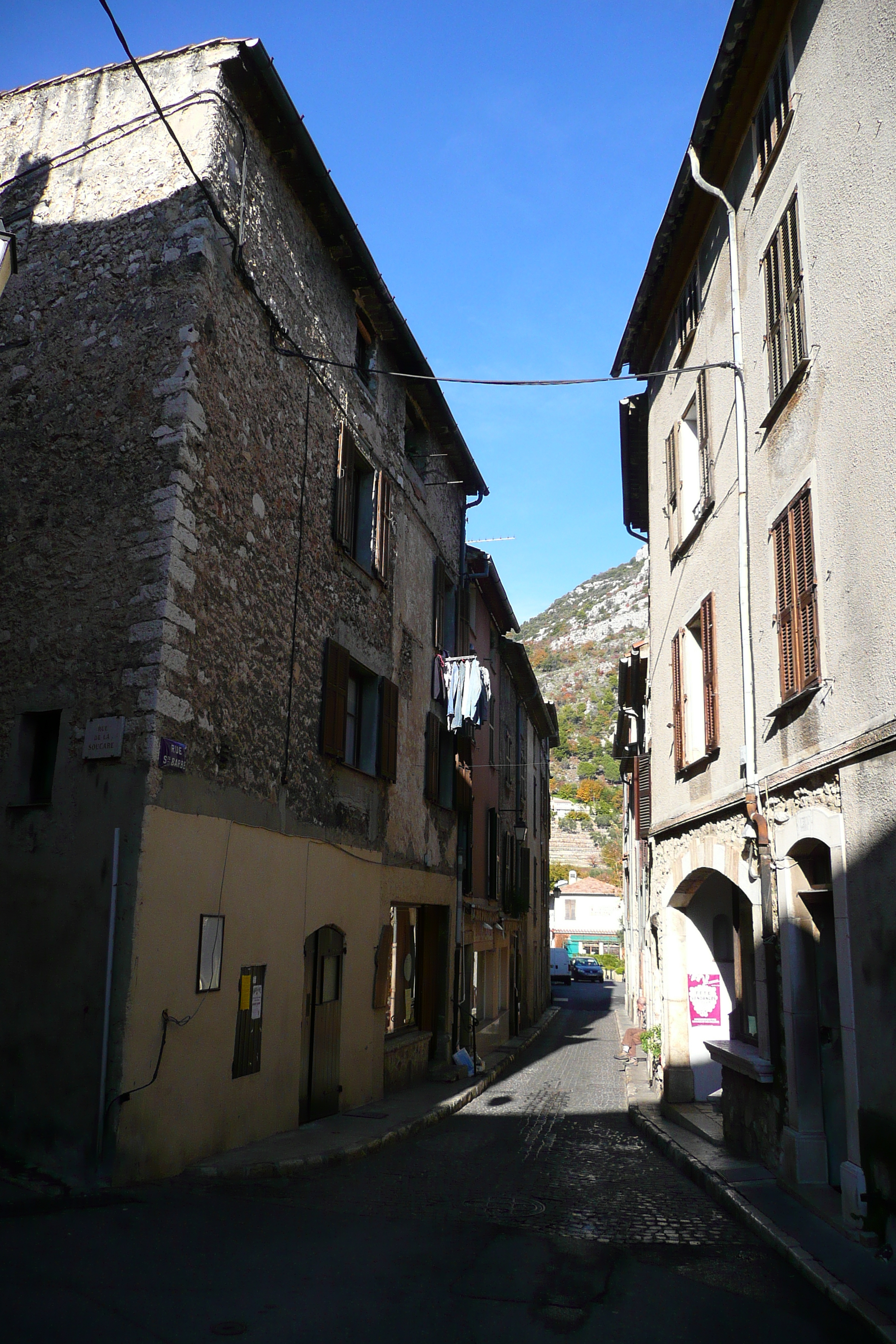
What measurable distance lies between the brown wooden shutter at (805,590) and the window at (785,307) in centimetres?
116

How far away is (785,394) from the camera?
836 cm

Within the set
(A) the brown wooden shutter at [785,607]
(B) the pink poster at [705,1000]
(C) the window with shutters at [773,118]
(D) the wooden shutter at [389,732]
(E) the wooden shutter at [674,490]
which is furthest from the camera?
(D) the wooden shutter at [389,732]

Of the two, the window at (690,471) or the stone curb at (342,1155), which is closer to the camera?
the stone curb at (342,1155)

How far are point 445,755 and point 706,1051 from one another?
7.26m

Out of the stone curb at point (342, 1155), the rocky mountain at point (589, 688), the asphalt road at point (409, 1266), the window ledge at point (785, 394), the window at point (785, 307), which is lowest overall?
the stone curb at point (342, 1155)

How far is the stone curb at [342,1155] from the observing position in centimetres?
810

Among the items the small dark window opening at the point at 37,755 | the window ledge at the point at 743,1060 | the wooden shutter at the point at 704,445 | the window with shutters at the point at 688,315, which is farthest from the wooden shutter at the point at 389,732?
the window with shutters at the point at 688,315

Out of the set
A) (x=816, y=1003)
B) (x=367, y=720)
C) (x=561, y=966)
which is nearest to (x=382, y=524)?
(x=367, y=720)

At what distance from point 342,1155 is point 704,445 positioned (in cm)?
838

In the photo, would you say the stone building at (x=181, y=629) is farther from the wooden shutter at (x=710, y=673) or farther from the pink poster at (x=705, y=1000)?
the wooden shutter at (x=710, y=673)

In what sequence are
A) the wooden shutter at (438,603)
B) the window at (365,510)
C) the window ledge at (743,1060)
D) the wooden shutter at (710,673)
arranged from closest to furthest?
the window ledge at (743,1060), the wooden shutter at (710,673), the window at (365,510), the wooden shutter at (438,603)

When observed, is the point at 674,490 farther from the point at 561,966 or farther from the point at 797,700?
the point at 561,966

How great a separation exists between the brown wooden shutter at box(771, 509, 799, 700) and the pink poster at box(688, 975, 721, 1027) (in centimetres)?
534

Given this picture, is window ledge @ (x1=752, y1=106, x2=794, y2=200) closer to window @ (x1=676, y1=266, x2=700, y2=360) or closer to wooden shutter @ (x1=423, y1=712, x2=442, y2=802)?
window @ (x1=676, y1=266, x2=700, y2=360)
